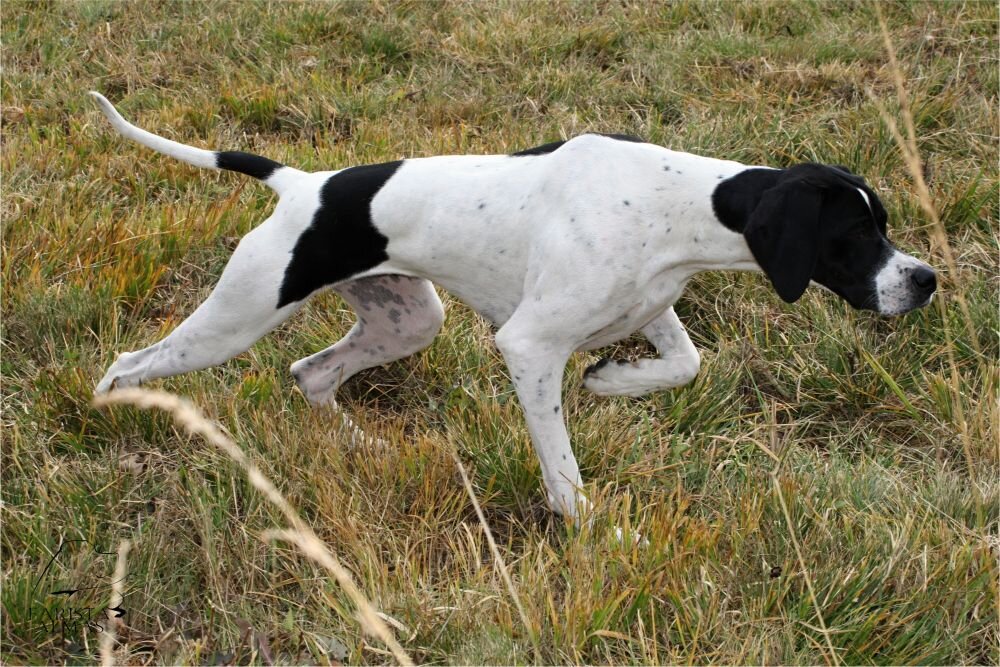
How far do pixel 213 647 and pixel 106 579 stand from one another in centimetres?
41

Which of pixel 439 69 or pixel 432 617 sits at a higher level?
pixel 432 617

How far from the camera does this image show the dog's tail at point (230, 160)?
12.5 feet

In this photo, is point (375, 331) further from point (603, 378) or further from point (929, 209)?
point (929, 209)

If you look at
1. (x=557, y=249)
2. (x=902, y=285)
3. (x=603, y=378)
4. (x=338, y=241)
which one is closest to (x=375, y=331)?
(x=338, y=241)

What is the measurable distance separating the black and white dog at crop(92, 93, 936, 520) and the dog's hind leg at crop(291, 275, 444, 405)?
142 millimetres

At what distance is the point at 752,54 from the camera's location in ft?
21.7

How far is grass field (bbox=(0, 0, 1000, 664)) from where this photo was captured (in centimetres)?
295

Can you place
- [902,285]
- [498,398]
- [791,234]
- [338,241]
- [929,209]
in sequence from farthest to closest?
1. [498,398]
2. [338,241]
3. [902,285]
4. [791,234]
5. [929,209]

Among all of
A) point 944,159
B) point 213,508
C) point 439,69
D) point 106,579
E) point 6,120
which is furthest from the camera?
point 439,69

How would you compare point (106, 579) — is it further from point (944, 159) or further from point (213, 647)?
point (944, 159)

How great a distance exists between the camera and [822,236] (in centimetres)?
321

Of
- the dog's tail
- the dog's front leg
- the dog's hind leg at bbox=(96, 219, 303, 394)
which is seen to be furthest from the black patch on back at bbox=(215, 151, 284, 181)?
the dog's front leg

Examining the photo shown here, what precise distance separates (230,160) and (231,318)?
0.59 meters

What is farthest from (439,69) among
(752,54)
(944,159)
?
(944,159)
